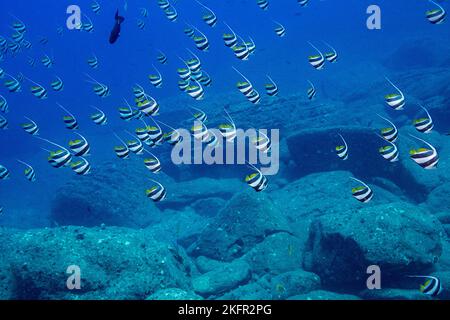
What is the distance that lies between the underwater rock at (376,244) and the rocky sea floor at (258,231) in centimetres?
2

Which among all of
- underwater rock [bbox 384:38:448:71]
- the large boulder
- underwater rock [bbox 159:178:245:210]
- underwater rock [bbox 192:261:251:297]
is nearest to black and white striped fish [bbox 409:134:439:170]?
the large boulder

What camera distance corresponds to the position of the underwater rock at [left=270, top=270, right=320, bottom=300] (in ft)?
24.0

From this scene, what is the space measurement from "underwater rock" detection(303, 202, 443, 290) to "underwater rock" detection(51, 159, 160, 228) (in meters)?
8.45

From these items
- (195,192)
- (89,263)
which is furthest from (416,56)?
(89,263)

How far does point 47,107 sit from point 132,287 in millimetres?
67191

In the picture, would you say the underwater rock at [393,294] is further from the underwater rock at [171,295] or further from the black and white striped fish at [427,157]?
the underwater rock at [171,295]

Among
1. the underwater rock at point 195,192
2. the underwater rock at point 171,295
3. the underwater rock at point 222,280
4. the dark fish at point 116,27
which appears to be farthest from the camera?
the underwater rock at point 195,192

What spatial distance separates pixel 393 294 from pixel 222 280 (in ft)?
12.0

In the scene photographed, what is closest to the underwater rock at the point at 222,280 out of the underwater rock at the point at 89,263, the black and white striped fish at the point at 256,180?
the underwater rock at the point at 89,263

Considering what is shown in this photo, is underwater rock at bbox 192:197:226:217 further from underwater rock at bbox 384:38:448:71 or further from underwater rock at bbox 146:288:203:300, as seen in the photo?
underwater rock at bbox 384:38:448:71

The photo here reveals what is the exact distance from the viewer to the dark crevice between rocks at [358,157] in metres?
11.8

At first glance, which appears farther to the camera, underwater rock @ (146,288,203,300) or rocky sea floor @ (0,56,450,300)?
rocky sea floor @ (0,56,450,300)

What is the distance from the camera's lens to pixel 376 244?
699cm

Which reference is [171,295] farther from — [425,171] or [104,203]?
[425,171]
